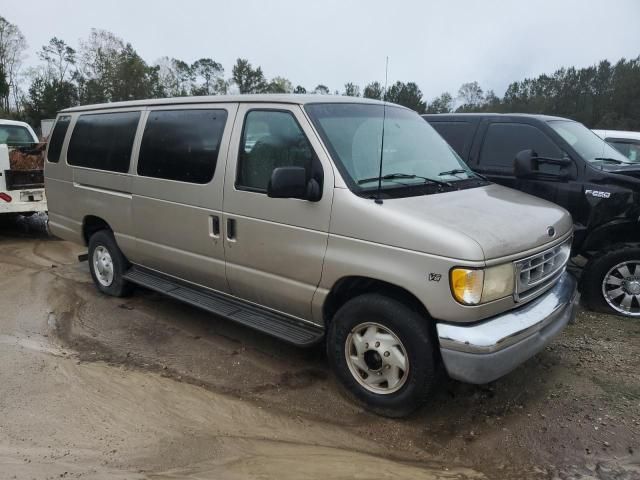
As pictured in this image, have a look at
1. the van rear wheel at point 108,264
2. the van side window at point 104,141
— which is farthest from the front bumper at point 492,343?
the van rear wheel at point 108,264

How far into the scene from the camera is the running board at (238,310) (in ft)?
12.2

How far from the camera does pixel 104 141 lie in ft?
17.6

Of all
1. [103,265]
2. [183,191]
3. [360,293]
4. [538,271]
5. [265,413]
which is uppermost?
[183,191]

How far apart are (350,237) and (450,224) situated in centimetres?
65

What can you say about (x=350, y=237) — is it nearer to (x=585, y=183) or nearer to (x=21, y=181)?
(x=585, y=183)

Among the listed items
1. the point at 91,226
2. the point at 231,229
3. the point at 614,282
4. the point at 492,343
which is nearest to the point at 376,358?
the point at 492,343

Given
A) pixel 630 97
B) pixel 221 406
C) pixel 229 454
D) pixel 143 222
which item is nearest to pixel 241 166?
pixel 143 222

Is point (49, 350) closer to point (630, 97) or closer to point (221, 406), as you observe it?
point (221, 406)

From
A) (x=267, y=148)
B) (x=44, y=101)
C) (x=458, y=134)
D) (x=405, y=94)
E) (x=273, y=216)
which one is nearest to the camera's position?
(x=273, y=216)

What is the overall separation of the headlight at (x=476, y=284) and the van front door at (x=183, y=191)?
2041mm

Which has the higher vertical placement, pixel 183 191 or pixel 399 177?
pixel 399 177

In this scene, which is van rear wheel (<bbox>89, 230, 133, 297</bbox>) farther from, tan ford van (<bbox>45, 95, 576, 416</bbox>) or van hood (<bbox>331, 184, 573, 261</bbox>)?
van hood (<bbox>331, 184, 573, 261</bbox>)

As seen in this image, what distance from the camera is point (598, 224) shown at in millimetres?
5250

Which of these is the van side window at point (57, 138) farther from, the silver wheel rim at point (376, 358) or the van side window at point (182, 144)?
the silver wheel rim at point (376, 358)
